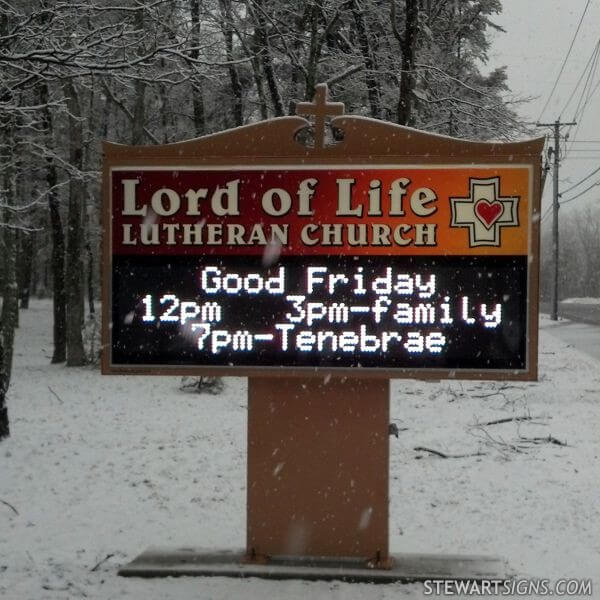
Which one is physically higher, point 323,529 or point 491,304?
point 491,304

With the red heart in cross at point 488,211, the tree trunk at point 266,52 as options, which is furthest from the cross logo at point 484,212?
the tree trunk at point 266,52

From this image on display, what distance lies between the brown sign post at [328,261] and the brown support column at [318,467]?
0.16ft

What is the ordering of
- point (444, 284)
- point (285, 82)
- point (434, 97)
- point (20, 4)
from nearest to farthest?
point (444, 284) < point (20, 4) < point (434, 97) < point (285, 82)

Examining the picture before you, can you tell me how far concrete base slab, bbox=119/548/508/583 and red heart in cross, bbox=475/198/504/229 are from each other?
223 cm

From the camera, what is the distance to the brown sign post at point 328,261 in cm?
550

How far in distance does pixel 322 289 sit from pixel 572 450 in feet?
18.8

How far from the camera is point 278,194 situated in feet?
18.5

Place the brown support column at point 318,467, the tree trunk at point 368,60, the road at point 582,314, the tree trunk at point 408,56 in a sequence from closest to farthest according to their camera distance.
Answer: the brown support column at point 318,467
the tree trunk at point 408,56
the tree trunk at point 368,60
the road at point 582,314

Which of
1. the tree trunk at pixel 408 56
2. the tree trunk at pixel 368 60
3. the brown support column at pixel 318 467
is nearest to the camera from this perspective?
the brown support column at pixel 318 467

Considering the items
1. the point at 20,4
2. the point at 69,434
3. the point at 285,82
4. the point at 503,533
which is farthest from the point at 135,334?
the point at 285,82

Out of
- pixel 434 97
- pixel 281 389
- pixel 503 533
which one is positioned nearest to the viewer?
pixel 281 389

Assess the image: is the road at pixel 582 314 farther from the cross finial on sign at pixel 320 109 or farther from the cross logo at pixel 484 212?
the cross finial on sign at pixel 320 109

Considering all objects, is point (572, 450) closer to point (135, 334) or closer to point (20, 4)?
point (135, 334)

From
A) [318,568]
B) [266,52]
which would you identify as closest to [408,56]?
[266,52]
